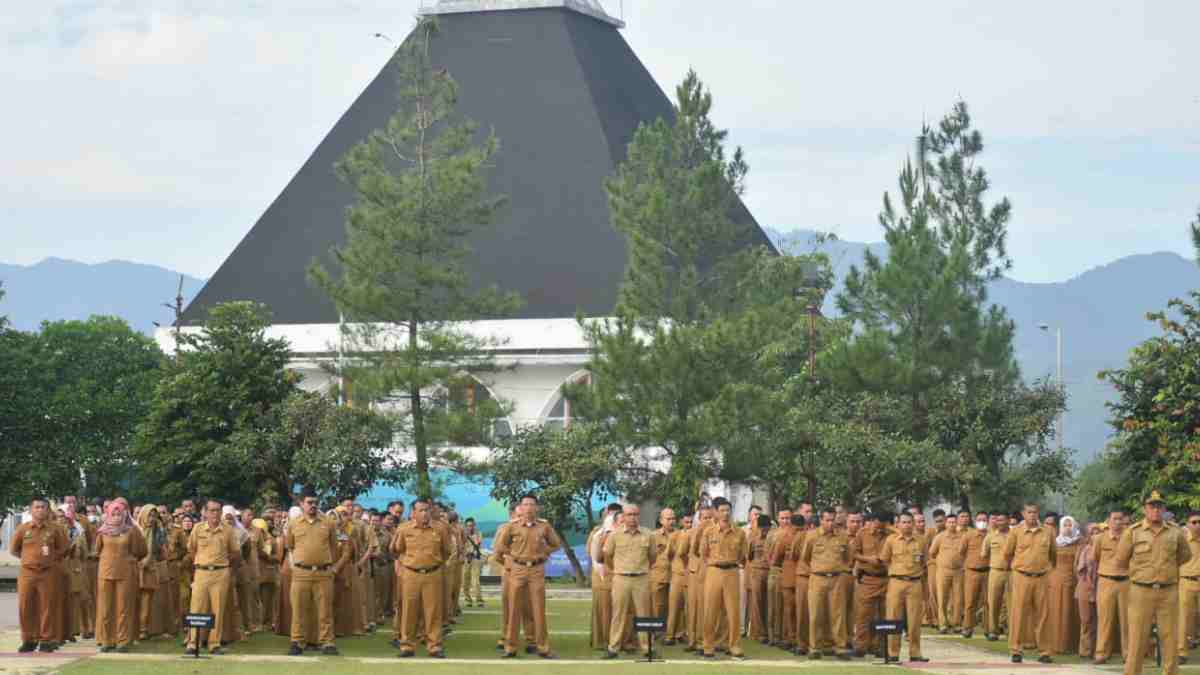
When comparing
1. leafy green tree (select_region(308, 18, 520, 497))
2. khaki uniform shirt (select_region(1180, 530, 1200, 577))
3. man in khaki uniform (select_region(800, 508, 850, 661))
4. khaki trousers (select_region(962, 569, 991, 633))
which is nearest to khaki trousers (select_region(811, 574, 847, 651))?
man in khaki uniform (select_region(800, 508, 850, 661))

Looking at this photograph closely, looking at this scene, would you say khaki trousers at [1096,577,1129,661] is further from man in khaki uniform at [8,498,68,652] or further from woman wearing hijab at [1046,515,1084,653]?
man in khaki uniform at [8,498,68,652]

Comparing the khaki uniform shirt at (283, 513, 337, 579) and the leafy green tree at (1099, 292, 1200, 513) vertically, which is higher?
the leafy green tree at (1099, 292, 1200, 513)

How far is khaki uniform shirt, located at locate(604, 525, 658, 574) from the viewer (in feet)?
79.7

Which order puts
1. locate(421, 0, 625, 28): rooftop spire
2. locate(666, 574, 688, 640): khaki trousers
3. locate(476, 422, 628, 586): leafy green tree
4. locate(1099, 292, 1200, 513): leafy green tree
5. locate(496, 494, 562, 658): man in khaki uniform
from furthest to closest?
locate(421, 0, 625, 28): rooftop spire, locate(476, 422, 628, 586): leafy green tree, locate(1099, 292, 1200, 513): leafy green tree, locate(666, 574, 688, 640): khaki trousers, locate(496, 494, 562, 658): man in khaki uniform

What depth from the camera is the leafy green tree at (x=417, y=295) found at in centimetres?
4397

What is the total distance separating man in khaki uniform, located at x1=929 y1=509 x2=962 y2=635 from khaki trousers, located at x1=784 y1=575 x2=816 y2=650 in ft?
14.8

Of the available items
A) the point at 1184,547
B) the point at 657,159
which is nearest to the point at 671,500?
the point at 657,159

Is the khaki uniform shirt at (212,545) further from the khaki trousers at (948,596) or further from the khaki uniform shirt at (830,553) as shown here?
the khaki trousers at (948,596)

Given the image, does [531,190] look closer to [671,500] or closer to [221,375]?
[221,375]

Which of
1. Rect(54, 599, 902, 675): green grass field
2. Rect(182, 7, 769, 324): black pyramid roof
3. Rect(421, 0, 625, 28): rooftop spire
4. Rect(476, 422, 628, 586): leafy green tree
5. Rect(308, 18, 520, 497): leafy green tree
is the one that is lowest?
Rect(54, 599, 902, 675): green grass field

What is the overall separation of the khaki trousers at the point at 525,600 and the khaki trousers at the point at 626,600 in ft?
2.78

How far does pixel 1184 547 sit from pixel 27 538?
12.9 meters

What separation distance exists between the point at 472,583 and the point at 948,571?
12082 millimetres

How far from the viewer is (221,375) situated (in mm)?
46656
